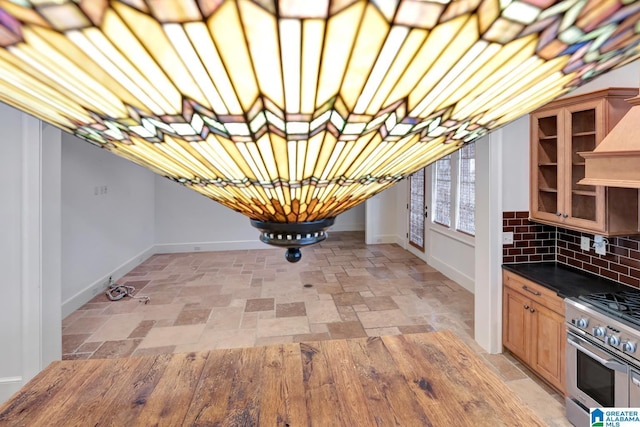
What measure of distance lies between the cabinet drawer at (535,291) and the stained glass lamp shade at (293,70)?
240cm

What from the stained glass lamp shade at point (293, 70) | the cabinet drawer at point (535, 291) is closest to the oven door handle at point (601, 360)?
the cabinet drawer at point (535, 291)

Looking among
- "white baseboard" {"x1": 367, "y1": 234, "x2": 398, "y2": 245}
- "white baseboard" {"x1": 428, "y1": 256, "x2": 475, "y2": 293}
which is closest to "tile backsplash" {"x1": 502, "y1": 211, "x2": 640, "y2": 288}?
"white baseboard" {"x1": 428, "y1": 256, "x2": 475, "y2": 293}

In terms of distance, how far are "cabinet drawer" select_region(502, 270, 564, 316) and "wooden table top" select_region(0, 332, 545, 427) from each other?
138 centimetres

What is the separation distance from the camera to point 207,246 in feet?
23.1

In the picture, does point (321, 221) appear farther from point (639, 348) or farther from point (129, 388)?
point (639, 348)

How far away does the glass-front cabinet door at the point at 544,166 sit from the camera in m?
2.63

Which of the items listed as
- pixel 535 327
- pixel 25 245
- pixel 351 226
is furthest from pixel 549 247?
pixel 351 226

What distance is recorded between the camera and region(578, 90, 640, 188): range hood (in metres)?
1.59

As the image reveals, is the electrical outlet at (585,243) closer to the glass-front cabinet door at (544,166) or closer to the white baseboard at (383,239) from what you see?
the glass-front cabinet door at (544,166)

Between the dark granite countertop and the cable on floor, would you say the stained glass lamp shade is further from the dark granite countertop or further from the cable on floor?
the cable on floor

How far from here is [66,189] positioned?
12.3 feet

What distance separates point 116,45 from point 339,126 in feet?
0.53

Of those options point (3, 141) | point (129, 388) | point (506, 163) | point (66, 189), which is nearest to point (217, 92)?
point (129, 388)

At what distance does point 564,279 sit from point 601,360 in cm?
71
